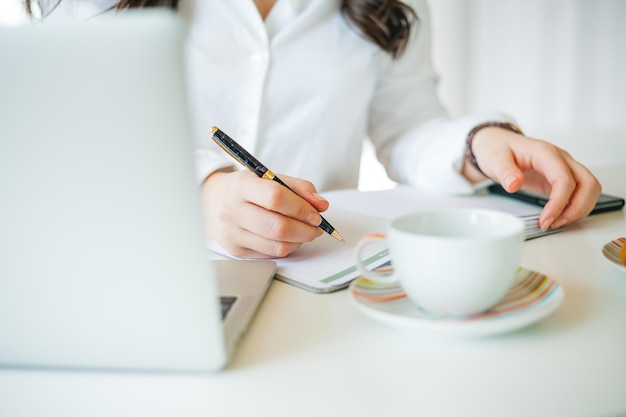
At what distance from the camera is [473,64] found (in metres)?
3.01

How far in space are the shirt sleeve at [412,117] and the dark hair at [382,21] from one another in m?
0.05

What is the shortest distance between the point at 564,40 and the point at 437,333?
237 cm

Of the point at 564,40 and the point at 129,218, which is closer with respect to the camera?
the point at 129,218

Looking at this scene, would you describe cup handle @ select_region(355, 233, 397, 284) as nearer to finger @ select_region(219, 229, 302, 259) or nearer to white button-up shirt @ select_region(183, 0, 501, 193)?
finger @ select_region(219, 229, 302, 259)

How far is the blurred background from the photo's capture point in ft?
7.45

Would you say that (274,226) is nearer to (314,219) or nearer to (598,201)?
(314,219)

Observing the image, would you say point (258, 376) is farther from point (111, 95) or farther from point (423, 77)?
point (423, 77)

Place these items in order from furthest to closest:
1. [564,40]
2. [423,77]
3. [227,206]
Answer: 1. [564,40]
2. [423,77]
3. [227,206]

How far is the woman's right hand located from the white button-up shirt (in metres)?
0.39

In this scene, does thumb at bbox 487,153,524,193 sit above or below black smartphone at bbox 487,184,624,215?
above

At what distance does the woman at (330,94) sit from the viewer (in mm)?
928

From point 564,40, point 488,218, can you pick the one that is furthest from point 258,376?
point 564,40

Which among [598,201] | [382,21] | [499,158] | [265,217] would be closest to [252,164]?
[265,217]

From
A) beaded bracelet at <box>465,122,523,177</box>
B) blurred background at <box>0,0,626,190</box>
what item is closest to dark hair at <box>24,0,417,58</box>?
beaded bracelet at <box>465,122,523,177</box>
